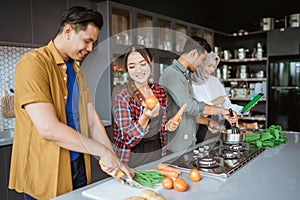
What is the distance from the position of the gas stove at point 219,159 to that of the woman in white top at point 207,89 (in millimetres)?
279

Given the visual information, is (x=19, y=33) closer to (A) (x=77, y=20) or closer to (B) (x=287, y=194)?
(A) (x=77, y=20)

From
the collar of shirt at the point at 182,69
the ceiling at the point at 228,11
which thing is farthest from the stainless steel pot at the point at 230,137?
the ceiling at the point at 228,11

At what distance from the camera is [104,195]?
863mm

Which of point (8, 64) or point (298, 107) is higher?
point (8, 64)

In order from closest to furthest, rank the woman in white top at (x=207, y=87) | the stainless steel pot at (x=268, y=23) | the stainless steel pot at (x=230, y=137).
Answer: the stainless steel pot at (x=230, y=137) → the woman in white top at (x=207, y=87) → the stainless steel pot at (x=268, y=23)

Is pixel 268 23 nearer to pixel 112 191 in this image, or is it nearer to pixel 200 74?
pixel 200 74

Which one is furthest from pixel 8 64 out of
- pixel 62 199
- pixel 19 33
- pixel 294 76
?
pixel 294 76

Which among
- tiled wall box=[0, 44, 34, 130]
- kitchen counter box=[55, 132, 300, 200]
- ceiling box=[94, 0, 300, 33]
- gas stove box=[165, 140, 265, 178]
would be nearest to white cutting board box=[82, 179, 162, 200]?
kitchen counter box=[55, 132, 300, 200]

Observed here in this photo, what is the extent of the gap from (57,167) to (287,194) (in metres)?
0.79

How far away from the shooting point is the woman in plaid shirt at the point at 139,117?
3.36 feet

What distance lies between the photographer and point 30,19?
2.07m

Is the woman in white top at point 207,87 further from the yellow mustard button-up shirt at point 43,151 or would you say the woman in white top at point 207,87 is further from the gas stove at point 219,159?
the yellow mustard button-up shirt at point 43,151

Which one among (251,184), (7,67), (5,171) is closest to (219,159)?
(251,184)

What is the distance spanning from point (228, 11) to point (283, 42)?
1.07m
